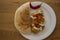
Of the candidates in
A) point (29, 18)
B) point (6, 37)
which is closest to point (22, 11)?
point (29, 18)

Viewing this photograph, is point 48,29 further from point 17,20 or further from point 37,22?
point 17,20

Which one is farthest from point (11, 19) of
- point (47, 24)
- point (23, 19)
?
point (47, 24)

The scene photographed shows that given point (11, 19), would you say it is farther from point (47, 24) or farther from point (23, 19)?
point (47, 24)

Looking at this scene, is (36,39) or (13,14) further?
(13,14)

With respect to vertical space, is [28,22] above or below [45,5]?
below
